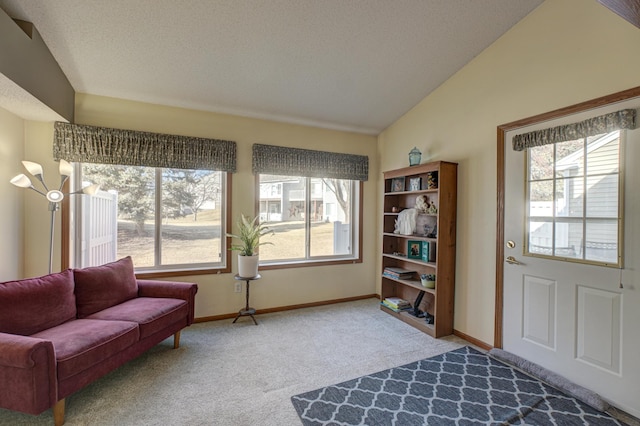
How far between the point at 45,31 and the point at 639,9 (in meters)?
3.87

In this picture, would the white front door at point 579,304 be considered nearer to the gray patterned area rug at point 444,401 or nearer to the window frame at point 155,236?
the gray patterned area rug at point 444,401

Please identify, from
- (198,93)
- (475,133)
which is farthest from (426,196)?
(198,93)

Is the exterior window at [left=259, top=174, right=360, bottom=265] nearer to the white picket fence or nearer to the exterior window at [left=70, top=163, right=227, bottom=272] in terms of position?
the exterior window at [left=70, top=163, right=227, bottom=272]

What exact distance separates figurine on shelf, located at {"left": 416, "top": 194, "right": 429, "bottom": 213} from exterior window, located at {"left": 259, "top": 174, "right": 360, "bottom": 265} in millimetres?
1040

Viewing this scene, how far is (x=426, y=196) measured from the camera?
3.52 metres

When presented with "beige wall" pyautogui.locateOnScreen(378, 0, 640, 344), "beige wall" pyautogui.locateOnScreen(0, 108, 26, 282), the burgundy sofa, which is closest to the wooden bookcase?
"beige wall" pyautogui.locateOnScreen(378, 0, 640, 344)

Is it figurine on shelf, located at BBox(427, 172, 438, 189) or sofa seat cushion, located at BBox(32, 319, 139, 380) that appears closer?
sofa seat cushion, located at BBox(32, 319, 139, 380)

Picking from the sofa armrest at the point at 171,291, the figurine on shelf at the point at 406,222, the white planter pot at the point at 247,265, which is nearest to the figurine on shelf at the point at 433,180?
the figurine on shelf at the point at 406,222

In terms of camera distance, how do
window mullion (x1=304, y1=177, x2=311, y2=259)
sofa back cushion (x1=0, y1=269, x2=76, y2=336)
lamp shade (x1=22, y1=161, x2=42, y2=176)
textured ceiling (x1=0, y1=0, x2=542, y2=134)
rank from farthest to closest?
window mullion (x1=304, y1=177, x2=311, y2=259)
lamp shade (x1=22, y1=161, x2=42, y2=176)
textured ceiling (x1=0, y1=0, x2=542, y2=134)
sofa back cushion (x1=0, y1=269, x2=76, y2=336)

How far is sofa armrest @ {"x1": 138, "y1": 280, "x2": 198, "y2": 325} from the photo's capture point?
284 centimetres

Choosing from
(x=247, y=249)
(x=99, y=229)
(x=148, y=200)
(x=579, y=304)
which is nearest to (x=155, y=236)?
(x=148, y=200)

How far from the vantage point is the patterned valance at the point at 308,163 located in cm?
365

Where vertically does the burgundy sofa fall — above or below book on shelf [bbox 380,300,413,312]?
above

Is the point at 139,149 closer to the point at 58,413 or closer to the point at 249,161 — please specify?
the point at 249,161
